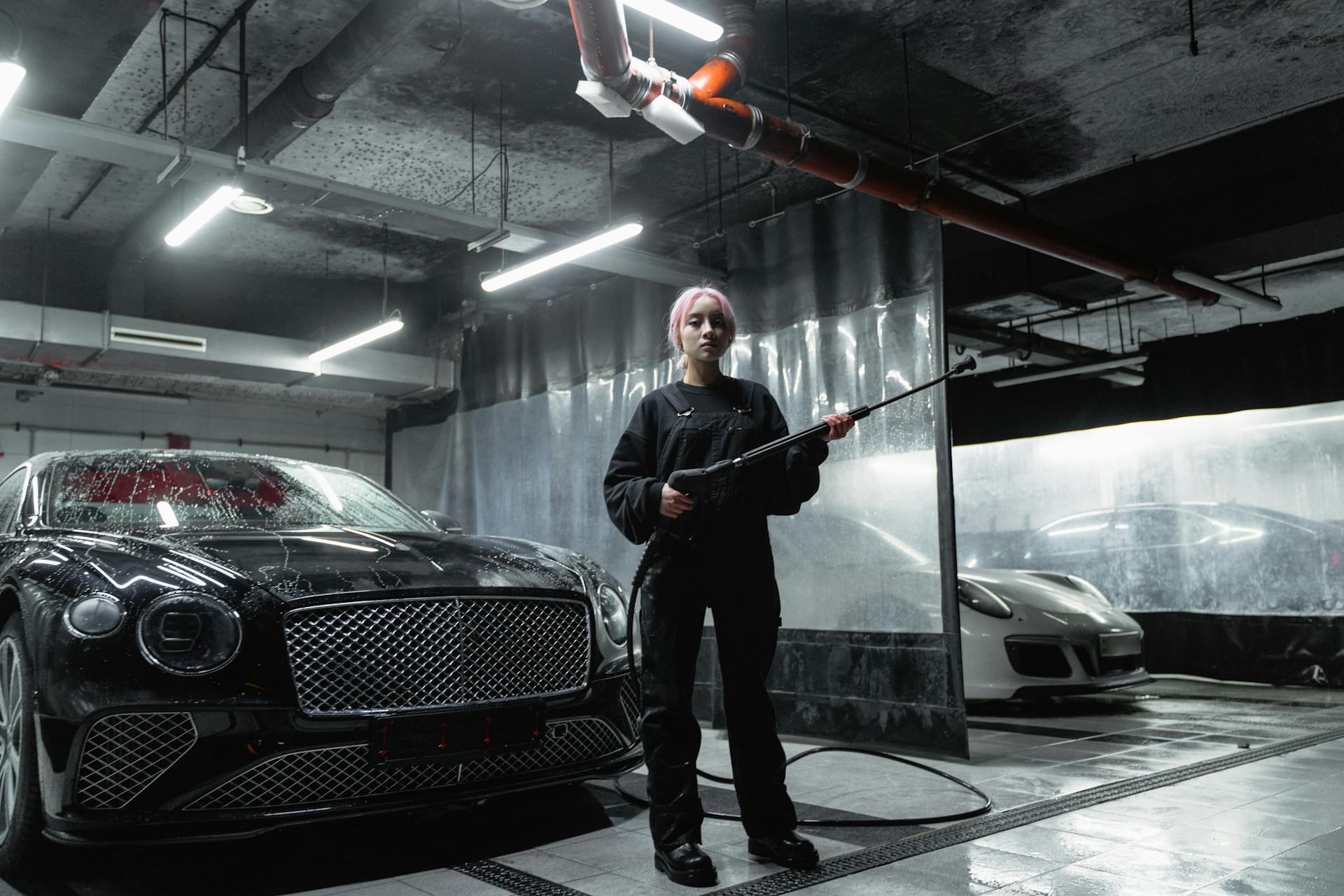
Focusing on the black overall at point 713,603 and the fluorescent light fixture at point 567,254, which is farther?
the fluorescent light fixture at point 567,254

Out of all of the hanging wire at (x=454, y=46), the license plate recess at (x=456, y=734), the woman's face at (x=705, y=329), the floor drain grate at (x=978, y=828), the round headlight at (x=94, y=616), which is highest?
the hanging wire at (x=454, y=46)

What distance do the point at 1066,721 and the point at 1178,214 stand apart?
3299 mm

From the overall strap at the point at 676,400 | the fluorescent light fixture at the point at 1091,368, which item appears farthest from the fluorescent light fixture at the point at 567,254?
the fluorescent light fixture at the point at 1091,368

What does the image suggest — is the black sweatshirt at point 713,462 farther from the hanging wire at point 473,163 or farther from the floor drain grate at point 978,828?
the hanging wire at point 473,163

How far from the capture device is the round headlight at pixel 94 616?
2283mm

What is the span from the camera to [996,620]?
558 cm

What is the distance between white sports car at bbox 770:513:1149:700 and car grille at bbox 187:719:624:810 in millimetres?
2716

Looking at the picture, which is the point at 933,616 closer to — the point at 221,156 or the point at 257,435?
the point at 221,156

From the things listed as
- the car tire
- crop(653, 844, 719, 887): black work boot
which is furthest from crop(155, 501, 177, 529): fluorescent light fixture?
crop(653, 844, 719, 887): black work boot

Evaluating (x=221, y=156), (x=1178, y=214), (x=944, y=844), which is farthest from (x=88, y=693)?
(x=1178, y=214)

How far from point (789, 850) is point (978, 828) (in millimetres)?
762

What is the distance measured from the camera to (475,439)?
8812mm

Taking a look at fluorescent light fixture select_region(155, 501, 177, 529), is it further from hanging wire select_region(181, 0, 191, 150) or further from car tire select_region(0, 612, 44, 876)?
hanging wire select_region(181, 0, 191, 150)

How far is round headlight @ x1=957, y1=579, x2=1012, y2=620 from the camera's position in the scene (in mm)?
5590
